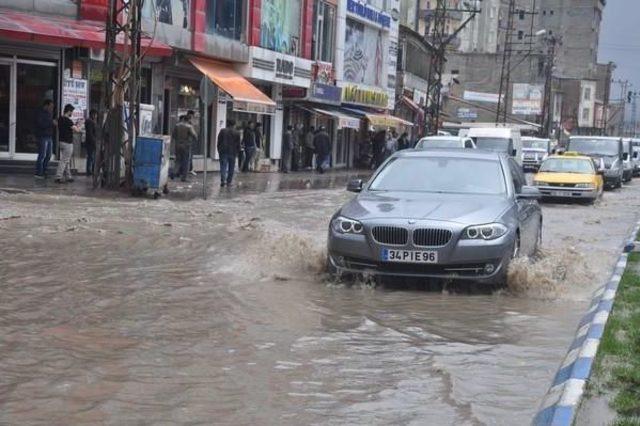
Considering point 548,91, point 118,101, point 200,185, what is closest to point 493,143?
point 200,185

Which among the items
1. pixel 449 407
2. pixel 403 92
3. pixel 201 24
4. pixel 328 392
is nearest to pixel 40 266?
pixel 328 392

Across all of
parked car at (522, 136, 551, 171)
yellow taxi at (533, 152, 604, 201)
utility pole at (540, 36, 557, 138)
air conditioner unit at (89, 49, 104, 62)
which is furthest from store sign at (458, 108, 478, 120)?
A: air conditioner unit at (89, 49, 104, 62)

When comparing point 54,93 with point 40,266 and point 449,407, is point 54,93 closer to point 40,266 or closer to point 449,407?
point 40,266

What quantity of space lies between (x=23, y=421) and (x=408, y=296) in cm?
485

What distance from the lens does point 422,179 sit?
10336 mm

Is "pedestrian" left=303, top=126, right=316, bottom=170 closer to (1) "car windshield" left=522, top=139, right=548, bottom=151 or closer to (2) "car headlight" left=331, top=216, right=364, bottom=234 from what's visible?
(1) "car windshield" left=522, top=139, right=548, bottom=151

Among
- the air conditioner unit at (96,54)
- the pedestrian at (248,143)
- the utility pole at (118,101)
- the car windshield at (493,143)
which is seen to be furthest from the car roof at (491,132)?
the utility pole at (118,101)

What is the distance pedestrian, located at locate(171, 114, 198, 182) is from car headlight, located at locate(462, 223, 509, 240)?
1561 centimetres

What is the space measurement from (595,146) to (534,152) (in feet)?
49.0

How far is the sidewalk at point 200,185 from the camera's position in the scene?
18812 millimetres

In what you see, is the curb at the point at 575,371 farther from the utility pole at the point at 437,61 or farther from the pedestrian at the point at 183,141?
the utility pole at the point at 437,61

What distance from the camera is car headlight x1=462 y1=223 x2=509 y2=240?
8773 millimetres

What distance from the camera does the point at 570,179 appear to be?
25.1 meters

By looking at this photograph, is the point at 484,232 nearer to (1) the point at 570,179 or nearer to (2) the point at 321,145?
(1) the point at 570,179
